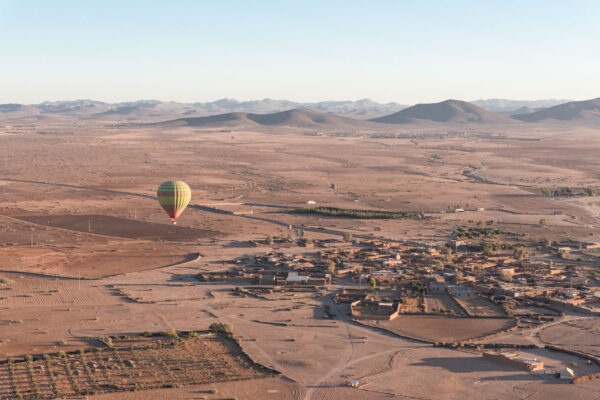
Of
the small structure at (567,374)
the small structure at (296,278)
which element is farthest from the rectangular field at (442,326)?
the small structure at (296,278)

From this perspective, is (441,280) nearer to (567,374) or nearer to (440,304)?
(440,304)

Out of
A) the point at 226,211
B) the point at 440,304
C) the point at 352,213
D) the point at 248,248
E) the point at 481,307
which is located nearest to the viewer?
the point at 481,307

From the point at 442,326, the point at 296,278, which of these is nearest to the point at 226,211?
the point at 296,278

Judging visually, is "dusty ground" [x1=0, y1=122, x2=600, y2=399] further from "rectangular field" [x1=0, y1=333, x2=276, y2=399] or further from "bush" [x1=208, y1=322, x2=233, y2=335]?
"rectangular field" [x1=0, y1=333, x2=276, y2=399]

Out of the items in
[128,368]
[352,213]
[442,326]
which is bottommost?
[442,326]

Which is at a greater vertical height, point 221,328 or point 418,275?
point 221,328

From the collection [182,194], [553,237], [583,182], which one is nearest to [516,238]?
[553,237]

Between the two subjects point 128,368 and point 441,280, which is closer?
point 128,368

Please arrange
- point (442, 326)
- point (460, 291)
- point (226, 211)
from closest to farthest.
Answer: point (442, 326), point (460, 291), point (226, 211)

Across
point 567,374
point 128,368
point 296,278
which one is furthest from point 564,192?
point 128,368
